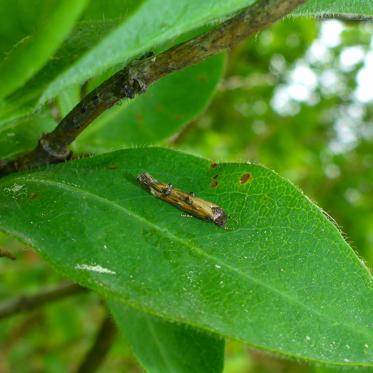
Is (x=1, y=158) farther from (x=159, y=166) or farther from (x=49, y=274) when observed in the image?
(x=49, y=274)

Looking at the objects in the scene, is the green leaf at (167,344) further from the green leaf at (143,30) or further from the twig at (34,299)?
the twig at (34,299)

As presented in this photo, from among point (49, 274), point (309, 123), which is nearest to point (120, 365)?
point (49, 274)

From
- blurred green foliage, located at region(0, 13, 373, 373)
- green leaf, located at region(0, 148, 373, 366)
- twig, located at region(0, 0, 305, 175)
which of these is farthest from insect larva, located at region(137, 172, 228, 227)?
blurred green foliage, located at region(0, 13, 373, 373)

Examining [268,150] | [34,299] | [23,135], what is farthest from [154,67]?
[268,150]

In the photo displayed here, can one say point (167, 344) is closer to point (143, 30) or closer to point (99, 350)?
point (143, 30)

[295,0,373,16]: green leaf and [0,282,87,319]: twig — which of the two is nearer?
[295,0,373,16]: green leaf

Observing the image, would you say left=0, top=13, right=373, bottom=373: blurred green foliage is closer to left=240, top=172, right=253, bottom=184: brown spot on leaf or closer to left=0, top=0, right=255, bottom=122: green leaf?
left=240, top=172, right=253, bottom=184: brown spot on leaf

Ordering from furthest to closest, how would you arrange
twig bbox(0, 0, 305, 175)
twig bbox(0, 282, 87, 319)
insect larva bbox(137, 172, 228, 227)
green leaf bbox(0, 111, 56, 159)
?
twig bbox(0, 282, 87, 319), green leaf bbox(0, 111, 56, 159), insect larva bbox(137, 172, 228, 227), twig bbox(0, 0, 305, 175)

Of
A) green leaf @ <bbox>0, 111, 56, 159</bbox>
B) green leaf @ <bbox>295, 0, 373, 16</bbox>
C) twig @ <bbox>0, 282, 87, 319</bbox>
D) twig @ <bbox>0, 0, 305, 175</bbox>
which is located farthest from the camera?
twig @ <bbox>0, 282, 87, 319</bbox>
